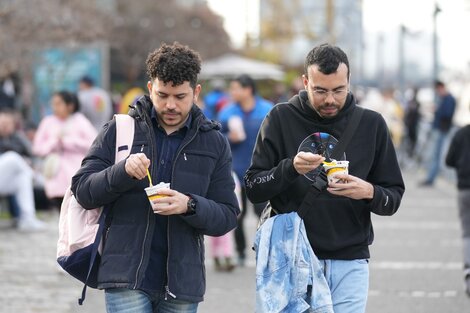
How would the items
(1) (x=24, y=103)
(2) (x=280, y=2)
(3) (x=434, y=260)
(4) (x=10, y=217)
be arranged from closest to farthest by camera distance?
(3) (x=434, y=260), (4) (x=10, y=217), (1) (x=24, y=103), (2) (x=280, y=2)

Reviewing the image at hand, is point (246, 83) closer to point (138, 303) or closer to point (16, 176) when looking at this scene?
point (16, 176)

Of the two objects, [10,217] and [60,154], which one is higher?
[60,154]

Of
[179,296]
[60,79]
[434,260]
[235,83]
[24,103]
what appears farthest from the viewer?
[24,103]

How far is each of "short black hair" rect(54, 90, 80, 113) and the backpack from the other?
6.36 meters

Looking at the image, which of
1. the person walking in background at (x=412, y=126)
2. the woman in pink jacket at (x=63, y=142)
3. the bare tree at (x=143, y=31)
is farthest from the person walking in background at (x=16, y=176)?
the bare tree at (x=143, y=31)

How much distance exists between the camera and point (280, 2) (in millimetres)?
66375

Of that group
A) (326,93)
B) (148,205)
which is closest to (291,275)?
(148,205)

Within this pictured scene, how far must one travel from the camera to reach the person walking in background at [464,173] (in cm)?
975

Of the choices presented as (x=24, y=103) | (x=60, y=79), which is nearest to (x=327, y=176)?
(x=60, y=79)

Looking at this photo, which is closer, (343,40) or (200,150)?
(200,150)

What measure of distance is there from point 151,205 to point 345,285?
111cm

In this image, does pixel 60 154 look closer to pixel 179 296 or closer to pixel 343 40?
pixel 179 296

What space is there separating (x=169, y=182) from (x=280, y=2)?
62064 millimetres

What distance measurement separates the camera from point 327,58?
5.29 meters
